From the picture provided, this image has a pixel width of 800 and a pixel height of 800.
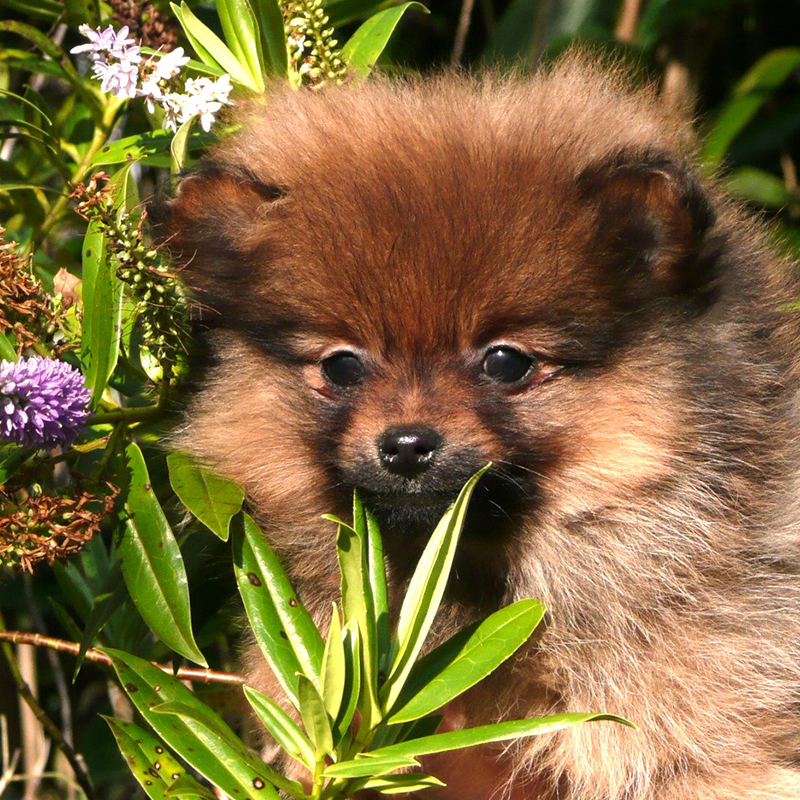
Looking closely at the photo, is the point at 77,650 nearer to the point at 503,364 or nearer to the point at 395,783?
the point at 395,783

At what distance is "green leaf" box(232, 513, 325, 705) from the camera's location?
2.00 meters

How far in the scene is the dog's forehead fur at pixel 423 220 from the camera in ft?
6.98

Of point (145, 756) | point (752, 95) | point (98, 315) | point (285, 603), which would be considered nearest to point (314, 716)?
point (285, 603)

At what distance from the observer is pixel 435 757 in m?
2.66

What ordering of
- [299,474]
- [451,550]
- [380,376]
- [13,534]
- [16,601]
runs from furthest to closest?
1. [16,601]
2. [299,474]
3. [380,376]
4. [13,534]
5. [451,550]

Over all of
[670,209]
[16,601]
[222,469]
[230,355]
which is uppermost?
[670,209]

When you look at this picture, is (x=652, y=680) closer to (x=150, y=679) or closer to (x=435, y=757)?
(x=435, y=757)

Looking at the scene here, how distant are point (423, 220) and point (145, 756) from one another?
1.10 m

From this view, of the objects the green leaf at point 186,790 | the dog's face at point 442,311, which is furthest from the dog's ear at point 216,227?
the green leaf at point 186,790

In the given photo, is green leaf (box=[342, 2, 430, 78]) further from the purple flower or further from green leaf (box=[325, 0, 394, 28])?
the purple flower

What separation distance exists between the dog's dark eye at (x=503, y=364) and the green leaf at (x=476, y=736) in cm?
64

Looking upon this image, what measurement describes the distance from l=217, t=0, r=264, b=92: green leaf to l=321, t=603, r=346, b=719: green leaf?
53.4 inches

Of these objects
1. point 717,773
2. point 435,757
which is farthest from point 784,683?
point 435,757

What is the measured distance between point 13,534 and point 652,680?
1286 millimetres
